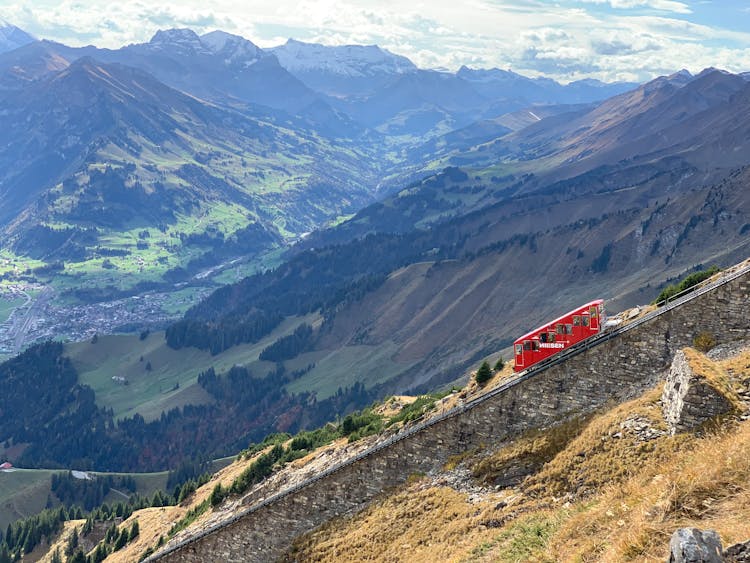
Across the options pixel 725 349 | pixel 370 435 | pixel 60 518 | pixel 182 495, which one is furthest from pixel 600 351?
pixel 60 518

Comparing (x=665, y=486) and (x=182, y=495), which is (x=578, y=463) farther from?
(x=182, y=495)

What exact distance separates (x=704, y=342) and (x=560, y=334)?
10039 millimetres

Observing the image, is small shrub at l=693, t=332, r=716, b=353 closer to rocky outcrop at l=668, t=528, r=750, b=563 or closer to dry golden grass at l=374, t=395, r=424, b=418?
rocky outcrop at l=668, t=528, r=750, b=563

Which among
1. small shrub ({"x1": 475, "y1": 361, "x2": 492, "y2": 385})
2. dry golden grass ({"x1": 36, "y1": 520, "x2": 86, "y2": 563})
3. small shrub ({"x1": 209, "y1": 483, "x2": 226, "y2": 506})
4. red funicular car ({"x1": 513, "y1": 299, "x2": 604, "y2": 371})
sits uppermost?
red funicular car ({"x1": 513, "y1": 299, "x2": 604, "y2": 371})

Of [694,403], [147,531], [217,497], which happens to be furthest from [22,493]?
[694,403]

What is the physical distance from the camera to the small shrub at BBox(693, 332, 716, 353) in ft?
136

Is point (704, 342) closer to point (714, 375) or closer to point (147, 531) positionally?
point (714, 375)

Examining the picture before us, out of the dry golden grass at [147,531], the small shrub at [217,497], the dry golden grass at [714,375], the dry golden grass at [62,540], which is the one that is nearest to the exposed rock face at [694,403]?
the dry golden grass at [714,375]

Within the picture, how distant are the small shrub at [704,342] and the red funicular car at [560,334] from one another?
6.76 metres

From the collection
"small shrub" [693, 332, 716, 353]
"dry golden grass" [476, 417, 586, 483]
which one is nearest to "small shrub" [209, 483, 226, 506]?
"dry golden grass" [476, 417, 586, 483]

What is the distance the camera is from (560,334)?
1843 inches

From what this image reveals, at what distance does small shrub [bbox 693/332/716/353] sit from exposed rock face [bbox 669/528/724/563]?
27596 millimetres

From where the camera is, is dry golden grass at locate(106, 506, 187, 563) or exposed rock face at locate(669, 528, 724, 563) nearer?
exposed rock face at locate(669, 528, 724, 563)

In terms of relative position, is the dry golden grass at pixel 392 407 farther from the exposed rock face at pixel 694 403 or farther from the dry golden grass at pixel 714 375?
the dry golden grass at pixel 714 375
